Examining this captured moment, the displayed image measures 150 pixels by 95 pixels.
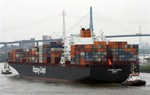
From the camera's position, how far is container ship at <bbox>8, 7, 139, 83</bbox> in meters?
A: 54.8

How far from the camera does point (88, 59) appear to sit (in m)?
55.2

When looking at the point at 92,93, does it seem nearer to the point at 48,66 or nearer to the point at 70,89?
the point at 70,89

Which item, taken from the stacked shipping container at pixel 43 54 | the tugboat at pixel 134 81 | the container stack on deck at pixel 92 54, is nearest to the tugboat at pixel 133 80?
the tugboat at pixel 134 81

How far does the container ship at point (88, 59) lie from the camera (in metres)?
54.8

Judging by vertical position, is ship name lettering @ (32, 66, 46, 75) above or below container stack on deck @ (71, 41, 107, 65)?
below

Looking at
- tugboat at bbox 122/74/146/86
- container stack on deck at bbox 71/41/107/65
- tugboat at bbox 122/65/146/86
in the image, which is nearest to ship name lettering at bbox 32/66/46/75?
container stack on deck at bbox 71/41/107/65

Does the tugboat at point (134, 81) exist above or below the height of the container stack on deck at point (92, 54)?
below

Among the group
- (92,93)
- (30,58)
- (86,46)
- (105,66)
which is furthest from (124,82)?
(30,58)

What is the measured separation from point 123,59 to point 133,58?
1388 millimetres

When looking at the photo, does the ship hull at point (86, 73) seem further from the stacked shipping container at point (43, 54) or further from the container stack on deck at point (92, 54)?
the stacked shipping container at point (43, 54)

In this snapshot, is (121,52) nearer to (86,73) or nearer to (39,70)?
(86,73)

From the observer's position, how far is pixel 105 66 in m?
54.6

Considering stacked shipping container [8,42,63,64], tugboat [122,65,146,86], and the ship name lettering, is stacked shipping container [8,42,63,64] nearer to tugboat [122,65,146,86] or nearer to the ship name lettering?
the ship name lettering

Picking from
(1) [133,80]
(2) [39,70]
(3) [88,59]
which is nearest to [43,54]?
(2) [39,70]
